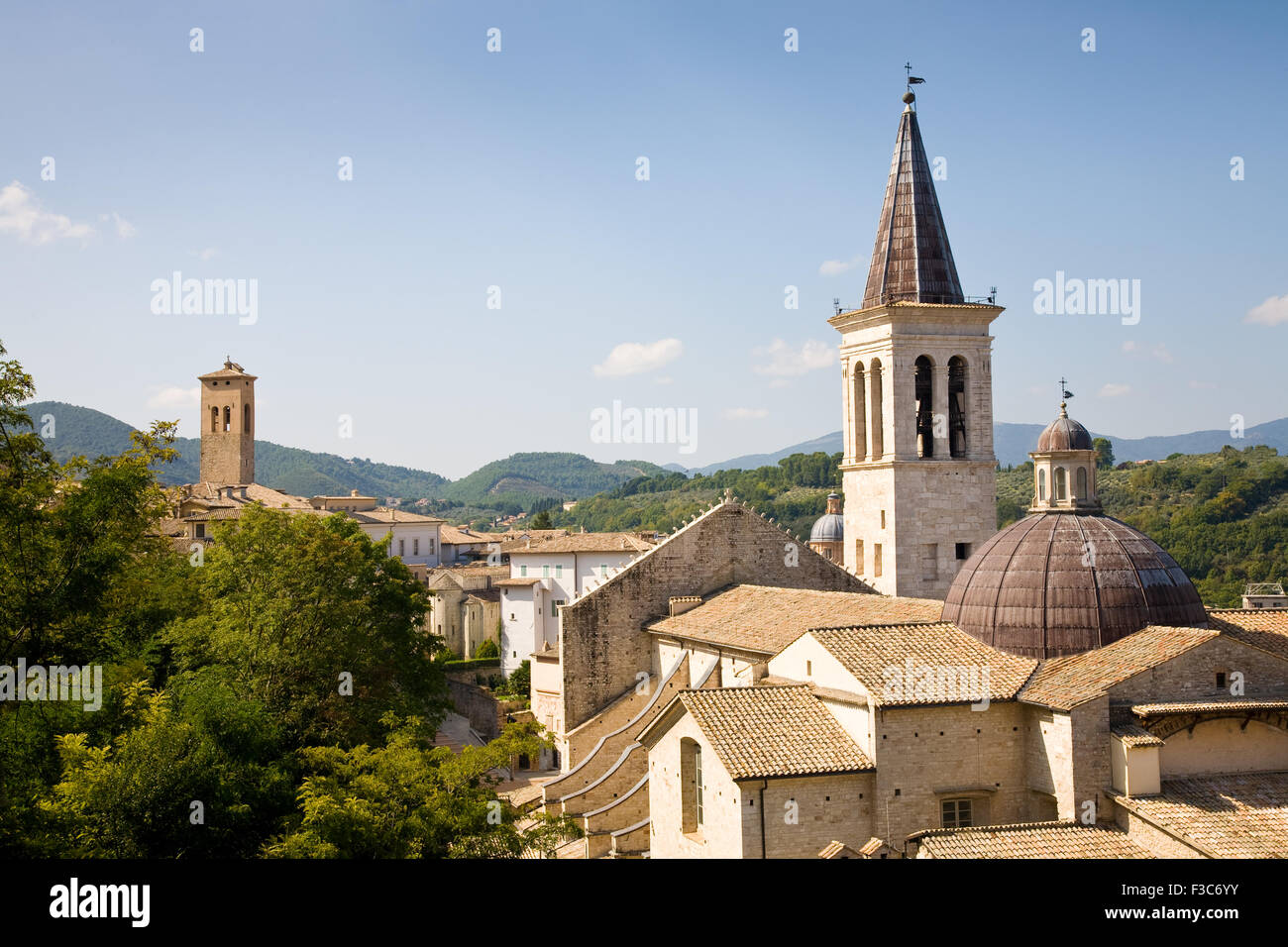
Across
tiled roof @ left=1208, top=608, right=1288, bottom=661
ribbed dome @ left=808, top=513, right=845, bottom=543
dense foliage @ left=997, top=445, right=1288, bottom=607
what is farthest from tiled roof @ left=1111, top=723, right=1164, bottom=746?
dense foliage @ left=997, top=445, right=1288, bottom=607

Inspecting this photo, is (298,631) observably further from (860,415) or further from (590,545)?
(590,545)

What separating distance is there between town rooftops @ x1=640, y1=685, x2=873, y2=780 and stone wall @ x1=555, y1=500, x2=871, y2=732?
12143 mm

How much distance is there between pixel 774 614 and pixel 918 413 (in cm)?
1037

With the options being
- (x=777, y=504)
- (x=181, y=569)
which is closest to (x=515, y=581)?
(x=181, y=569)

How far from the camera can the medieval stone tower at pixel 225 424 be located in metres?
112

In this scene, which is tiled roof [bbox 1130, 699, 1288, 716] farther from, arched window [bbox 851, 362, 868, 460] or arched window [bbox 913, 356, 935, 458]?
arched window [bbox 851, 362, 868, 460]

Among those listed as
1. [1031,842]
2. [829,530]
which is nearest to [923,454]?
[1031,842]

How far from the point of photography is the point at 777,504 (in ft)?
476

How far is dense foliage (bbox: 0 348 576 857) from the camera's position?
20.1 meters

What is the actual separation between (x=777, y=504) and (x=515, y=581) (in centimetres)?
8260

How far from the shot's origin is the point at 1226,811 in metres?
19.8
